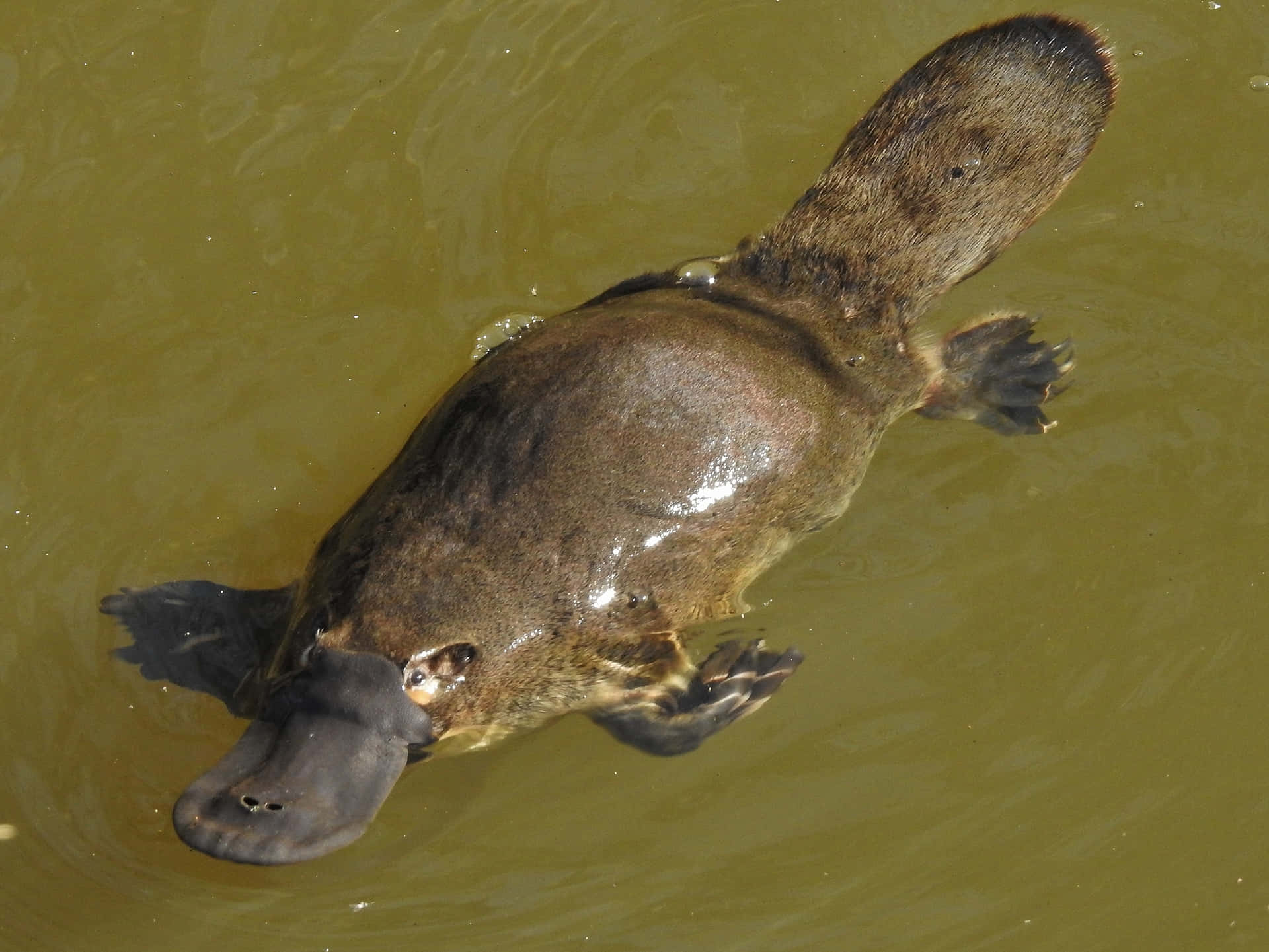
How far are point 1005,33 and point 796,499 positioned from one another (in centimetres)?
131

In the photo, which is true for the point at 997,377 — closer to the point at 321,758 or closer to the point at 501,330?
the point at 501,330

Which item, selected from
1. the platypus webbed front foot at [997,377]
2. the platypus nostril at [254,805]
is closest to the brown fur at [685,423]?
the platypus webbed front foot at [997,377]

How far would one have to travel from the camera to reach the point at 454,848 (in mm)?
3047

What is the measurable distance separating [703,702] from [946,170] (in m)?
1.38

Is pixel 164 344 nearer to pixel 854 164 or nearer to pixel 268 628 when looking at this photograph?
pixel 268 628

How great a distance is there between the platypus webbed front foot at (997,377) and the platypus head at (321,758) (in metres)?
1.57

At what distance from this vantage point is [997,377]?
3.41 meters

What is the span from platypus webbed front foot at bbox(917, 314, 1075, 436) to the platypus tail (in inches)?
10.4

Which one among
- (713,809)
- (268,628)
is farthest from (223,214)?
(713,809)

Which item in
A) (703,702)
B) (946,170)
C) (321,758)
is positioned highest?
(946,170)

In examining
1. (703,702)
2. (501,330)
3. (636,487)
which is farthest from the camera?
(501,330)

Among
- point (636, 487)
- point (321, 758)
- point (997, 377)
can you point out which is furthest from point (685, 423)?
point (997, 377)

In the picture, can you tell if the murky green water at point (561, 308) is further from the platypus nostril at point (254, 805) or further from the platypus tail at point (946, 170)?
the platypus nostril at point (254, 805)

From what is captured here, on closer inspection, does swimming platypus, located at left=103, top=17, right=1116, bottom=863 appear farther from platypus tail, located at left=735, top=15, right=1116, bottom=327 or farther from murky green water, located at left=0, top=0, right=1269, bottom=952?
murky green water, located at left=0, top=0, right=1269, bottom=952
